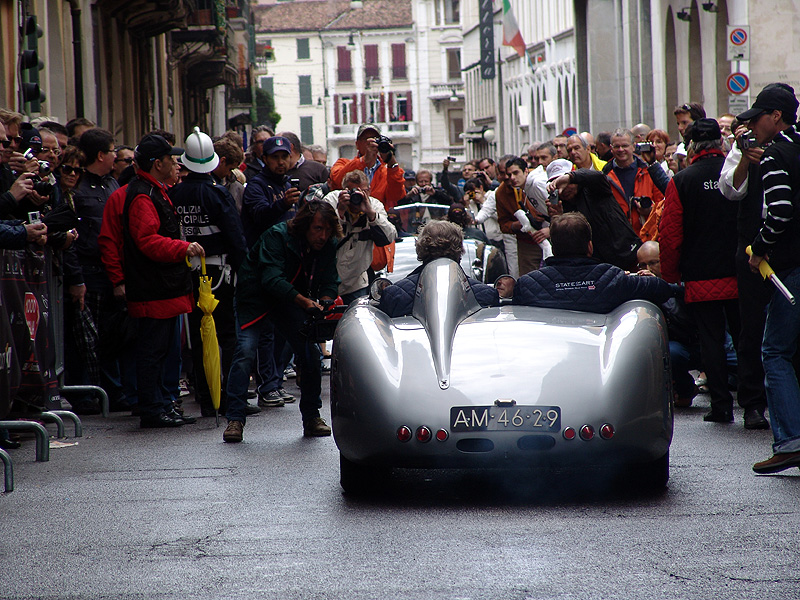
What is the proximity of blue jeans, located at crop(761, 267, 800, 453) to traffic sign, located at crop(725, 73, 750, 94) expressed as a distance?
34.1 ft

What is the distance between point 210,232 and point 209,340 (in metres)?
1.05

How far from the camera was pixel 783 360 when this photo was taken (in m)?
7.66

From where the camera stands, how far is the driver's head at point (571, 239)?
→ 304 inches

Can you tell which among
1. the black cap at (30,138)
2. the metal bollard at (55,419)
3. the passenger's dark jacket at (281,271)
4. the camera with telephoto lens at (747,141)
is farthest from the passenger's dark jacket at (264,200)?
the camera with telephoto lens at (747,141)

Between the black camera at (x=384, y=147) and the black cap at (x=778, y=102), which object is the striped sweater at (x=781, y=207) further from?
the black camera at (x=384, y=147)

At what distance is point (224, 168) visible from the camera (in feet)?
38.3

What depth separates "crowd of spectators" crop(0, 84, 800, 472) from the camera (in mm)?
8797

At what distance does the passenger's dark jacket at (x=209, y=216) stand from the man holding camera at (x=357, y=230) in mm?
1266

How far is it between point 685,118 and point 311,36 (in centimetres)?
10654

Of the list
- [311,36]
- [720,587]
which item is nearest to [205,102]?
[720,587]

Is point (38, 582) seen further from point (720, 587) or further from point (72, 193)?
point (72, 193)

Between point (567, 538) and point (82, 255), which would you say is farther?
point (82, 255)

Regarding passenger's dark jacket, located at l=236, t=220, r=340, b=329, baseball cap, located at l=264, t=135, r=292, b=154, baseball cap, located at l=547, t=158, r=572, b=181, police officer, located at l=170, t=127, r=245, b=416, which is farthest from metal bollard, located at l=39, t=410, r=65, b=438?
baseball cap, located at l=547, t=158, r=572, b=181

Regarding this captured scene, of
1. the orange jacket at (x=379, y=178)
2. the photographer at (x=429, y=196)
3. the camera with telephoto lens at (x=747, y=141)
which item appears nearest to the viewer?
the camera with telephoto lens at (x=747, y=141)
